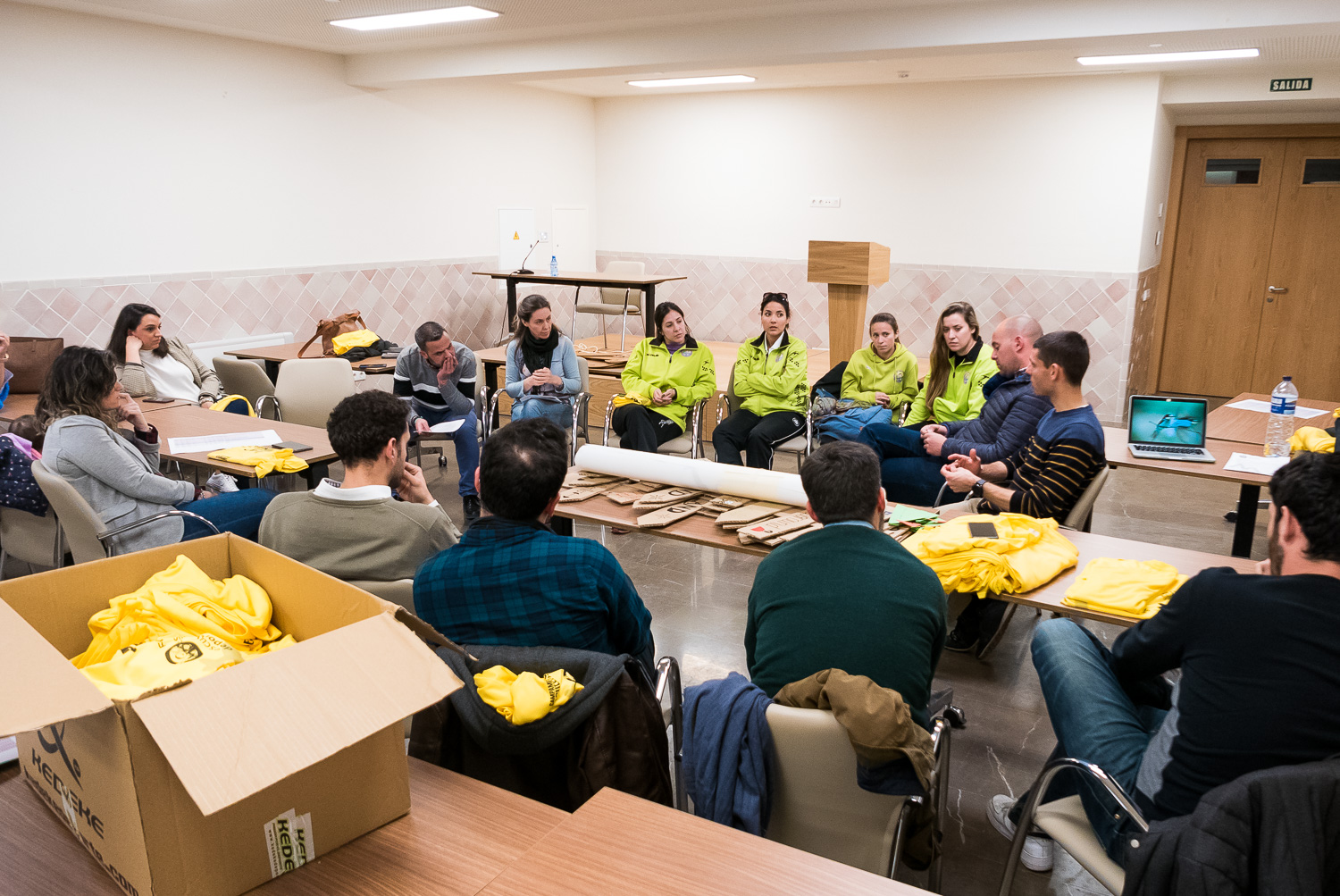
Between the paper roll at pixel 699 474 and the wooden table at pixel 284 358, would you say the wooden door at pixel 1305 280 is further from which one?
the wooden table at pixel 284 358

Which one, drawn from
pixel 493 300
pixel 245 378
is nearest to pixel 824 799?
pixel 245 378

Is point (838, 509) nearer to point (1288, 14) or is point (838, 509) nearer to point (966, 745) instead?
point (966, 745)

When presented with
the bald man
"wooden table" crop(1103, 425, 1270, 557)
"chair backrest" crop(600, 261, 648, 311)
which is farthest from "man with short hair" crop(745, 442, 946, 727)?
"chair backrest" crop(600, 261, 648, 311)

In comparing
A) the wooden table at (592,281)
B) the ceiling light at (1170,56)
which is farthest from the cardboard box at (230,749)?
the ceiling light at (1170,56)

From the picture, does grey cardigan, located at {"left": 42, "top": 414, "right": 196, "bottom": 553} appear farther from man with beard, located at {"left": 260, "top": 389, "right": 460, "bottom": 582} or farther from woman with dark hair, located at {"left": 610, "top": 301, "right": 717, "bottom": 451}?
woman with dark hair, located at {"left": 610, "top": 301, "right": 717, "bottom": 451}

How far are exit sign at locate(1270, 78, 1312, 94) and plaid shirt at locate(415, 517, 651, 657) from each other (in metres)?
7.81

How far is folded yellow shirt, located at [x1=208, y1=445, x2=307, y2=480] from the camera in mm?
3775

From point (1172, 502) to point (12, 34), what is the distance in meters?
7.41

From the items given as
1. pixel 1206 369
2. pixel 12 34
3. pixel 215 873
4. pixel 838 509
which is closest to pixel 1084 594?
pixel 838 509

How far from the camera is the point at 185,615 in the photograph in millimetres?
1414

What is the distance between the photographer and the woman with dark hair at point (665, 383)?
557 centimetres

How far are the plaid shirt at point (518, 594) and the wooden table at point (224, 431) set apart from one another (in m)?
1.99

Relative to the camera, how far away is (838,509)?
2229 millimetres

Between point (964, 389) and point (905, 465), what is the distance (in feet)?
1.93
